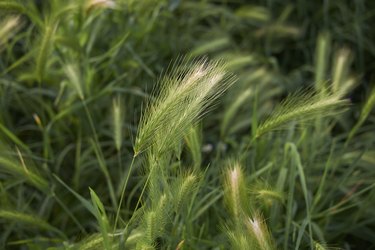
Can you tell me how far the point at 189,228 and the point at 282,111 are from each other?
0.42 meters

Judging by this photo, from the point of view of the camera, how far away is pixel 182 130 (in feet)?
4.87

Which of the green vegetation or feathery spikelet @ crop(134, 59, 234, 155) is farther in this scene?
the green vegetation

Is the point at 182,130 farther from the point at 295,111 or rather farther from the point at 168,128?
the point at 295,111

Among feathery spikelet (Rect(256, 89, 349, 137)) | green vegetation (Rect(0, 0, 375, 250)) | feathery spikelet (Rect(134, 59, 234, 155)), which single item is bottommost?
green vegetation (Rect(0, 0, 375, 250))

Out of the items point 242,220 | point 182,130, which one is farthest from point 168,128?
point 242,220

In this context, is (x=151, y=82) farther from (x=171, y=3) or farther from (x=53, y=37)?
(x=53, y=37)

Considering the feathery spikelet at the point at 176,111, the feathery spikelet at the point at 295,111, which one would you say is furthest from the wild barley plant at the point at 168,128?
the feathery spikelet at the point at 295,111

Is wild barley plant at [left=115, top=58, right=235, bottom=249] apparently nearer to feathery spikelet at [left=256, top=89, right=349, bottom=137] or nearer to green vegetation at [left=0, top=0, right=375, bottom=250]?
green vegetation at [left=0, top=0, right=375, bottom=250]

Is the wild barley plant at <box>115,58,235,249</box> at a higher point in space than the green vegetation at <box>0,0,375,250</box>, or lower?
higher

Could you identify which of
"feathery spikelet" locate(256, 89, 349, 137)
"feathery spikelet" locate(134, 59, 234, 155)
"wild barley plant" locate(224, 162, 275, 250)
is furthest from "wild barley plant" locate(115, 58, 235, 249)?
"feathery spikelet" locate(256, 89, 349, 137)

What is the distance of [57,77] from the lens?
2510mm

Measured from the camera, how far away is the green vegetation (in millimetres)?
1571

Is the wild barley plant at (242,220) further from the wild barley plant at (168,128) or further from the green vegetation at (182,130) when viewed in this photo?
the wild barley plant at (168,128)

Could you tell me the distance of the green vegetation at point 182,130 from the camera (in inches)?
61.9
